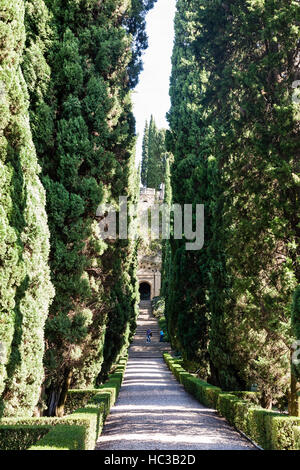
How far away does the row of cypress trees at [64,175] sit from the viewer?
7.04 m

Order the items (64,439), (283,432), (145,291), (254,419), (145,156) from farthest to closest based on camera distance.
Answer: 1. (145,156)
2. (145,291)
3. (254,419)
4. (283,432)
5. (64,439)

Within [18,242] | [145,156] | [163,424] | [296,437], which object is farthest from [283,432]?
[145,156]

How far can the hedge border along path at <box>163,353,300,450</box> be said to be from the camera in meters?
6.85

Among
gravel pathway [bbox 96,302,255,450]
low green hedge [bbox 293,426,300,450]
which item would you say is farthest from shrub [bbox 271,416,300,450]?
gravel pathway [bbox 96,302,255,450]

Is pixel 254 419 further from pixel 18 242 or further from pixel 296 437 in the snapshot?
pixel 18 242

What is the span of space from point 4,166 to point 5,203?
20.5 inches

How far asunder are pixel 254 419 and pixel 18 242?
4.89 m

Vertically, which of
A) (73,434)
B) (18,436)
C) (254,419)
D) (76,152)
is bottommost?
(254,419)

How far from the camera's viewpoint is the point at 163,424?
9.33 meters

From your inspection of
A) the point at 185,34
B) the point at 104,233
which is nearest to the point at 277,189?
the point at 104,233

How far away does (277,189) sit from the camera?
9.06 meters

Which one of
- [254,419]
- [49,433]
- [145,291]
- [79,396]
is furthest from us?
[145,291]

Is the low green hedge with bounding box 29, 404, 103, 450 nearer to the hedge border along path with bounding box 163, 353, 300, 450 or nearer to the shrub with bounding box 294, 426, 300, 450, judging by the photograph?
the hedge border along path with bounding box 163, 353, 300, 450

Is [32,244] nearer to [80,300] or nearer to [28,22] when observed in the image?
[80,300]
